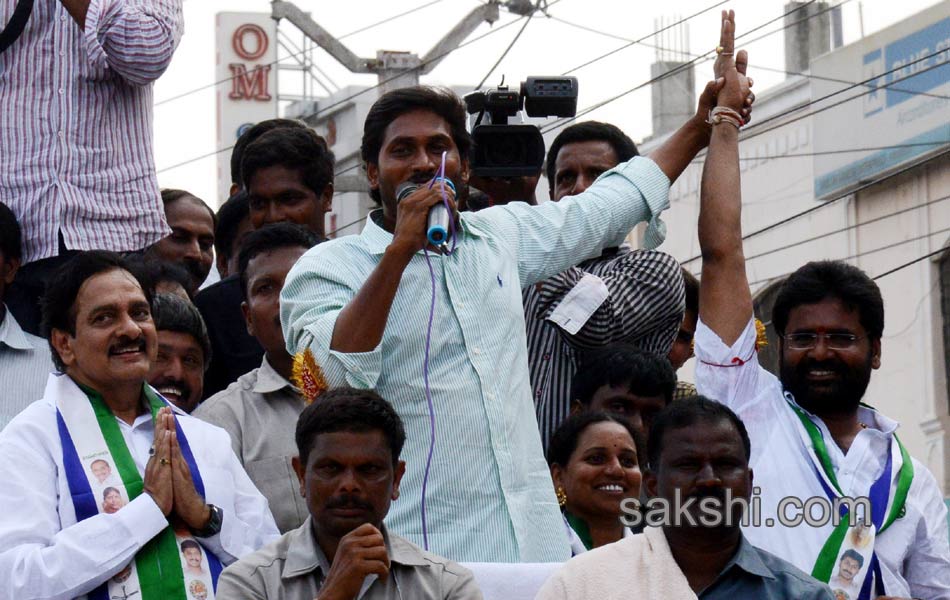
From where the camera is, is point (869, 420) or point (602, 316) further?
point (602, 316)

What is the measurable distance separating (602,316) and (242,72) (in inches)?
1315

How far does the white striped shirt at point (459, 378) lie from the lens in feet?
17.6

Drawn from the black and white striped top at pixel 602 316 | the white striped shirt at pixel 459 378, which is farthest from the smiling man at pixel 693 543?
the black and white striped top at pixel 602 316

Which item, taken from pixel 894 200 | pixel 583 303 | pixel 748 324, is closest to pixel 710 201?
pixel 748 324

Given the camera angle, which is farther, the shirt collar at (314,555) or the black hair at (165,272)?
the black hair at (165,272)

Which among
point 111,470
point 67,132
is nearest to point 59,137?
point 67,132

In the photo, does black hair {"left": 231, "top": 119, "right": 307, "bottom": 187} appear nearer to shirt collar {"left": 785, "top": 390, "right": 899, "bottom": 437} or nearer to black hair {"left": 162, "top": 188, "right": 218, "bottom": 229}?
black hair {"left": 162, "top": 188, "right": 218, "bottom": 229}

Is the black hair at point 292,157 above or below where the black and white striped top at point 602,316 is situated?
above

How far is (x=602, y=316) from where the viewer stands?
675 cm

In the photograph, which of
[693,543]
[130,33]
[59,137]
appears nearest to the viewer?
[693,543]

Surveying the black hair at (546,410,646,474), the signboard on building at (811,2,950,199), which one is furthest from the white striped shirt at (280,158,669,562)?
the signboard on building at (811,2,950,199)

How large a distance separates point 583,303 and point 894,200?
14.0 meters

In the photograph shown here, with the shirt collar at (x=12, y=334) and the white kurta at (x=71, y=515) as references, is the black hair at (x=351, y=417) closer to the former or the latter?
the white kurta at (x=71, y=515)

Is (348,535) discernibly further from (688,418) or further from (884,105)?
(884,105)
